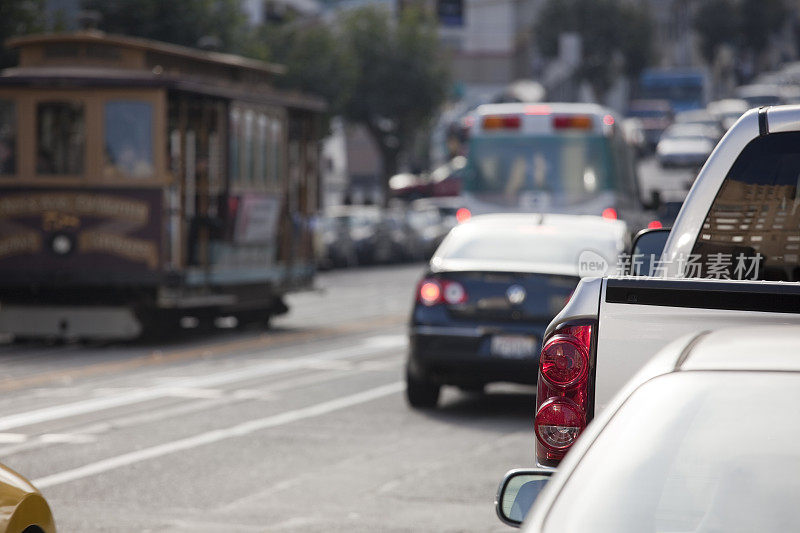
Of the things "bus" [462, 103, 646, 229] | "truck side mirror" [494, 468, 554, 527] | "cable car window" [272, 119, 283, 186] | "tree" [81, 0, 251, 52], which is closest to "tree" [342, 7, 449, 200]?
"tree" [81, 0, 251, 52]

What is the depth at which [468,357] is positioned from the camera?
501 inches

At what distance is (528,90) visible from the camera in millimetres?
47906

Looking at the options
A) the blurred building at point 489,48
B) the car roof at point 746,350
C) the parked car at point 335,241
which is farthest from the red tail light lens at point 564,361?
the blurred building at point 489,48

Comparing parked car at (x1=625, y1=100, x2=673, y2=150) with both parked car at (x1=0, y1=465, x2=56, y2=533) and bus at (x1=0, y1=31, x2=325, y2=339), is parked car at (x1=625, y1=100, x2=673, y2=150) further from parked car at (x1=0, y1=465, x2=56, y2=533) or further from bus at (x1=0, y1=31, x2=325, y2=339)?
parked car at (x1=0, y1=465, x2=56, y2=533)

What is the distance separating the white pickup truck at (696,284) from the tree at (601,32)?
8276 centimetres

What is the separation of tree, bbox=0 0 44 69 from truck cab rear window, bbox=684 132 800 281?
69.8 ft

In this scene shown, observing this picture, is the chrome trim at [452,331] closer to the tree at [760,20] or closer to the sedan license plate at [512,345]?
the sedan license plate at [512,345]

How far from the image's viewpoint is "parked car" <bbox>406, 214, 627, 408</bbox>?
500 inches

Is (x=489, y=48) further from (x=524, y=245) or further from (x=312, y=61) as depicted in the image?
(x=524, y=245)

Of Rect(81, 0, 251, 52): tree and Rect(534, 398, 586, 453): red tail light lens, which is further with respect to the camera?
Rect(81, 0, 251, 52): tree

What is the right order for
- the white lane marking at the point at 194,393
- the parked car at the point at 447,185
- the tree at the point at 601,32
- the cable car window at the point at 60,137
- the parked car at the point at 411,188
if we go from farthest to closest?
1. the tree at the point at 601,32
2. the parked car at the point at 411,188
3. the parked car at the point at 447,185
4. the cable car window at the point at 60,137
5. the white lane marking at the point at 194,393

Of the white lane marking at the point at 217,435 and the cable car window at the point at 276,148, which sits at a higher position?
the cable car window at the point at 276,148

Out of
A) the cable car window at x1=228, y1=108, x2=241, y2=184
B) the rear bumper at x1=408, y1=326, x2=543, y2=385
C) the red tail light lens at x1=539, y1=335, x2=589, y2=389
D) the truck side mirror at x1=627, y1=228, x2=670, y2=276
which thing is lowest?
the rear bumper at x1=408, y1=326, x2=543, y2=385

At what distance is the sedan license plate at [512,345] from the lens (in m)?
12.7
